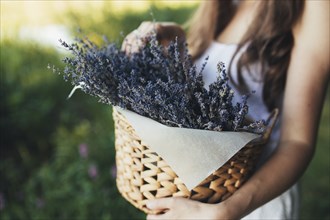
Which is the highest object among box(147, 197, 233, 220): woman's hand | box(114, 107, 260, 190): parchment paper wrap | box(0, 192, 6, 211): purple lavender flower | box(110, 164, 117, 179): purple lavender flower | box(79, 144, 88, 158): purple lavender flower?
box(114, 107, 260, 190): parchment paper wrap

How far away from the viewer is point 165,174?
3.22 ft

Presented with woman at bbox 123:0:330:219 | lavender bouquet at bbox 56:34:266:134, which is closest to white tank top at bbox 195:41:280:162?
woman at bbox 123:0:330:219

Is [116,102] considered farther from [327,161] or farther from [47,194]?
[327,161]

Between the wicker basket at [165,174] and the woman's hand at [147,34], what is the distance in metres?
0.19

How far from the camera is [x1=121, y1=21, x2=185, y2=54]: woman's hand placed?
1.13 meters

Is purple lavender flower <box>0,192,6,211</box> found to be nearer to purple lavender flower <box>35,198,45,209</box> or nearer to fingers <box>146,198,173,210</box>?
purple lavender flower <box>35,198,45,209</box>

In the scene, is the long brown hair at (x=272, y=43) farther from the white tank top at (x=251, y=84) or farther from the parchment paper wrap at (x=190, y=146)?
the parchment paper wrap at (x=190, y=146)

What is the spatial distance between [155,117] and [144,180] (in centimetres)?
17

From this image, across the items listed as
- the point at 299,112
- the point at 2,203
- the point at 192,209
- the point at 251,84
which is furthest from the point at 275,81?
the point at 2,203

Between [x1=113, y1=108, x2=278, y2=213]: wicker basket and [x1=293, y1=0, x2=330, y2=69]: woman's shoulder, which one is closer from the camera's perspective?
[x1=113, y1=108, x2=278, y2=213]: wicker basket

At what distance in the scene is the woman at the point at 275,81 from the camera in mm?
1049

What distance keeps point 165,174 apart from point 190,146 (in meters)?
0.11

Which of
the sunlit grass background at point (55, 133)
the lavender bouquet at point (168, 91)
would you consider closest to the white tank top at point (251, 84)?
the lavender bouquet at point (168, 91)

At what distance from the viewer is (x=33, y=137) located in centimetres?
303
